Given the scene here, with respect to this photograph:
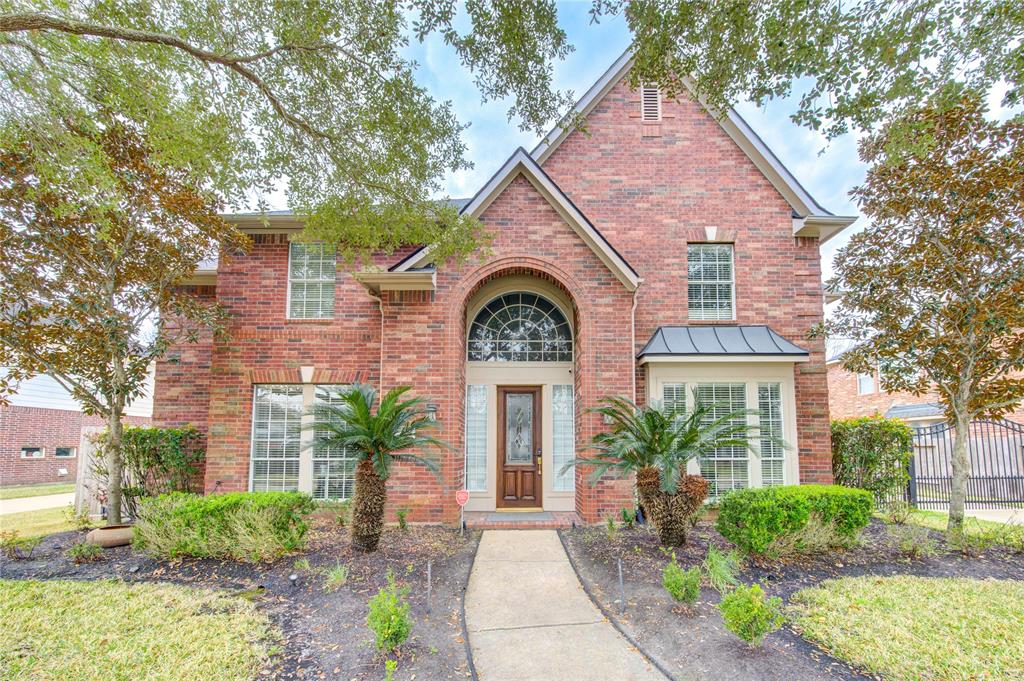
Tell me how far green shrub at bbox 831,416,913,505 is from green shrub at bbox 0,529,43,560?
551 inches

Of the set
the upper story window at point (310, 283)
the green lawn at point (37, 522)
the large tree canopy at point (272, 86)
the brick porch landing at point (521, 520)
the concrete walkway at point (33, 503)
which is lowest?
the concrete walkway at point (33, 503)

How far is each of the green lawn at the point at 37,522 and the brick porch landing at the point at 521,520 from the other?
7400 millimetres

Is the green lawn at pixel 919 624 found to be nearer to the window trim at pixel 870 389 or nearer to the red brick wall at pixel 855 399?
the red brick wall at pixel 855 399

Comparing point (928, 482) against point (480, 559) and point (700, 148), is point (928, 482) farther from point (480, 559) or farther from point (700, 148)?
point (480, 559)

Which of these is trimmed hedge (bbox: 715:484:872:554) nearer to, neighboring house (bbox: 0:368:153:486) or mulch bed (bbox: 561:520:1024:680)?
mulch bed (bbox: 561:520:1024:680)

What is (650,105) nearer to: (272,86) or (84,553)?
(272,86)

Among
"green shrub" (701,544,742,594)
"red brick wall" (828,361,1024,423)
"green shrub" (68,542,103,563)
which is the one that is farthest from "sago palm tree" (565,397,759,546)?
"red brick wall" (828,361,1024,423)

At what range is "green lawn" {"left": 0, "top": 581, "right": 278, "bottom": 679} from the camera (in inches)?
169

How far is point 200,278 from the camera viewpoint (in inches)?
420

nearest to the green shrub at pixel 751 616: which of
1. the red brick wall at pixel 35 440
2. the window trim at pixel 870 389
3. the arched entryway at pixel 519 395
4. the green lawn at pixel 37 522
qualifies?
the arched entryway at pixel 519 395

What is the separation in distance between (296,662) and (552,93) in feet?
22.2

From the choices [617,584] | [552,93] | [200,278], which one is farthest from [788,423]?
[200,278]

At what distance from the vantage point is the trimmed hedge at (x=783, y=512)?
645cm

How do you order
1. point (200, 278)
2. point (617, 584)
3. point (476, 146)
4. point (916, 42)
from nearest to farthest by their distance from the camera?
point (916, 42)
point (617, 584)
point (476, 146)
point (200, 278)
